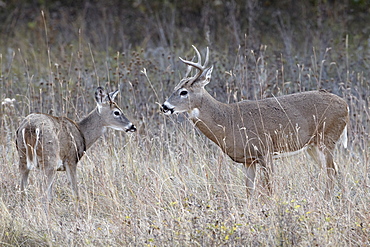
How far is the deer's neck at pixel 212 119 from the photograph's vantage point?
6367 millimetres

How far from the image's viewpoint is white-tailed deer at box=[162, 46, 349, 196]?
629 cm

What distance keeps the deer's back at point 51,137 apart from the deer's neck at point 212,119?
51.7 inches

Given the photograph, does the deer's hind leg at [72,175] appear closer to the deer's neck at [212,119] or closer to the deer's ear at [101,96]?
the deer's ear at [101,96]

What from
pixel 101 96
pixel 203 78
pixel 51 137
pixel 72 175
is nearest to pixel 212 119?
pixel 203 78

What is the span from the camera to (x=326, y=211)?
4.63 m

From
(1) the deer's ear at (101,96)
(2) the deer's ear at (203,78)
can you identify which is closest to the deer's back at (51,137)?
(1) the deer's ear at (101,96)

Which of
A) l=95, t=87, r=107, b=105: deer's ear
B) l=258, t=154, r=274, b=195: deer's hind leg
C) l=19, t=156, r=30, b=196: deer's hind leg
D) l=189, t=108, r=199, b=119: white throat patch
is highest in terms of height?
l=95, t=87, r=107, b=105: deer's ear

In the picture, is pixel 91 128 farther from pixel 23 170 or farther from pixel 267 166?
pixel 267 166

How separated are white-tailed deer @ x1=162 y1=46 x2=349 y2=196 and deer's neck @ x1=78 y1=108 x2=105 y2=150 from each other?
1047 mm

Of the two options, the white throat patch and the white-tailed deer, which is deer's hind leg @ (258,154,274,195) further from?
the white throat patch

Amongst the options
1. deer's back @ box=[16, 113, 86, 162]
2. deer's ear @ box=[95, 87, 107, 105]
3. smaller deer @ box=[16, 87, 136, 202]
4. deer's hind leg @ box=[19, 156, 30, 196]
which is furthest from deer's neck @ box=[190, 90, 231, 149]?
deer's hind leg @ box=[19, 156, 30, 196]

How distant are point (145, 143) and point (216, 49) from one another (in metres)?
4.15

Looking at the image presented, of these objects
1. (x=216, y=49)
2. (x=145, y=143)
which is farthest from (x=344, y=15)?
(x=145, y=143)

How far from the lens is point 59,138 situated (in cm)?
620
